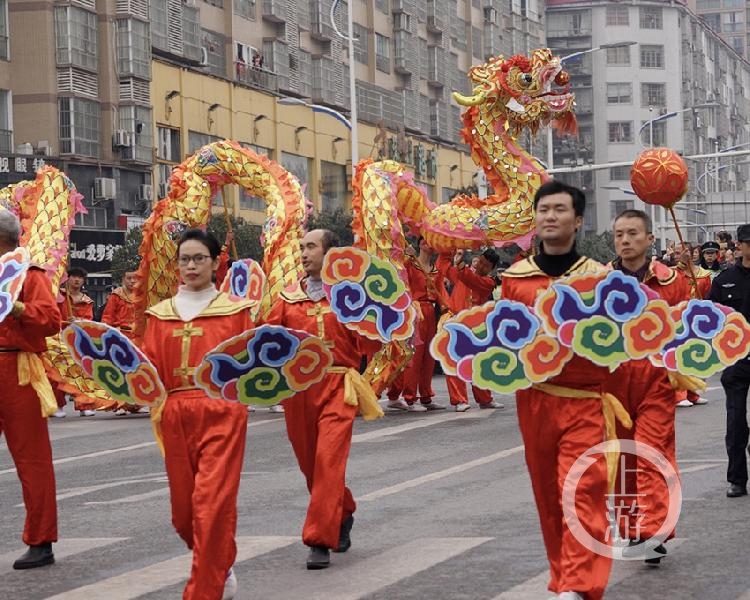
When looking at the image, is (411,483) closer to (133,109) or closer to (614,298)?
(614,298)

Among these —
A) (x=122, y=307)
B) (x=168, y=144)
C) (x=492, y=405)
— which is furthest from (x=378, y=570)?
(x=168, y=144)

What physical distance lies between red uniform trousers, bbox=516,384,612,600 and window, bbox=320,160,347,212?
1775 inches

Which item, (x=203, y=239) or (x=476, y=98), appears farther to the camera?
(x=476, y=98)

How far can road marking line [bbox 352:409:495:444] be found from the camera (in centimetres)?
1498

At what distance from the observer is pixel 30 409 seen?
8.60 meters

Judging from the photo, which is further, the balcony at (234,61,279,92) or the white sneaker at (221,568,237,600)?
the balcony at (234,61,279,92)

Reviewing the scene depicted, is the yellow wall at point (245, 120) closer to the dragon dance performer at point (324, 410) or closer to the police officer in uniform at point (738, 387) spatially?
the police officer in uniform at point (738, 387)

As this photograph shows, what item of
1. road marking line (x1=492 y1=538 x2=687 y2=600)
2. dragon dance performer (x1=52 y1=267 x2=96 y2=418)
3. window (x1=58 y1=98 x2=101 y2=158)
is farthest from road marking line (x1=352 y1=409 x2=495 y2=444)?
window (x1=58 y1=98 x2=101 y2=158)

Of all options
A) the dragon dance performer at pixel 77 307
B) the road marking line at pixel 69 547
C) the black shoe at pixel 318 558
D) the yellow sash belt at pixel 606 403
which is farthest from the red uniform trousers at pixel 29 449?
the dragon dance performer at pixel 77 307

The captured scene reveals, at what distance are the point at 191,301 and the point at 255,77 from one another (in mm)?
40893

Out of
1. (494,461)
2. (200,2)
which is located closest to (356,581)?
(494,461)

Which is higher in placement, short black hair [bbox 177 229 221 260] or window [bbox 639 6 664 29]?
window [bbox 639 6 664 29]

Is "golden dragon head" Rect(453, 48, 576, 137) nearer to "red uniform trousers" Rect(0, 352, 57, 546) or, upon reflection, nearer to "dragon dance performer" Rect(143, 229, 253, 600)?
"red uniform trousers" Rect(0, 352, 57, 546)

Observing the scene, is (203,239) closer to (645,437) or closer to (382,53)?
(645,437)
